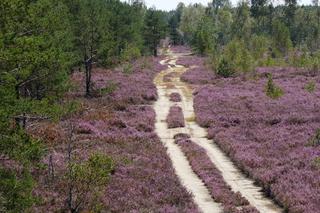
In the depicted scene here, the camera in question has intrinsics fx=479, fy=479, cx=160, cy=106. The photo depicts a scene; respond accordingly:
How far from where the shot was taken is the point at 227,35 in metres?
158

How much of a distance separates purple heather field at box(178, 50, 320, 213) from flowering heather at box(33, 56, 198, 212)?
13.7 ft

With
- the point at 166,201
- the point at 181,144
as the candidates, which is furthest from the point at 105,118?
the point at 166,201

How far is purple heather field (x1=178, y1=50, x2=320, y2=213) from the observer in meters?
21.2

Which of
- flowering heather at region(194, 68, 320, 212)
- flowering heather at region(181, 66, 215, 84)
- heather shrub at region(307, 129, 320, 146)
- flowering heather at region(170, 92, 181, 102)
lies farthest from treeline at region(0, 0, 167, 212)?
flowering heather at region(181, 66, 215, 84)

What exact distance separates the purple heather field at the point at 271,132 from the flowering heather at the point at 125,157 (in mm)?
4178

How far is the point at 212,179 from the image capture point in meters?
23.2

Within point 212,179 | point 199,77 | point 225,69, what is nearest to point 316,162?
point 212,179

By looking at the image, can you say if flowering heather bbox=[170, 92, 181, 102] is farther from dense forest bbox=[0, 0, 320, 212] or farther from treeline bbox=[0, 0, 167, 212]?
treeline bbox=[0, 0, 167, 212]

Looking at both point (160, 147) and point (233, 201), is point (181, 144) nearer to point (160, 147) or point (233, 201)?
point (160, 147)

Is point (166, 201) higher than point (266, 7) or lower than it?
lower

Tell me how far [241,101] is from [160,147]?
18.7 meters

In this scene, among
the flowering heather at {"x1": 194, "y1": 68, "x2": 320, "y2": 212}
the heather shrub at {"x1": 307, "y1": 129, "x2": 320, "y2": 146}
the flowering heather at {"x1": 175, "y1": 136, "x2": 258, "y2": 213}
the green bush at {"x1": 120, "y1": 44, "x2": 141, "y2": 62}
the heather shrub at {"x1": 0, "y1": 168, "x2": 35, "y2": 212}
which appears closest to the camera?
the heather shrub at {"x1": 0, "y1": 168, "x2": 35, "y2": 212}

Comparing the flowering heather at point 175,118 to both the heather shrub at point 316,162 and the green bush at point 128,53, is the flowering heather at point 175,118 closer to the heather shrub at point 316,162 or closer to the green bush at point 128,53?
the heather shrub at point 316,162

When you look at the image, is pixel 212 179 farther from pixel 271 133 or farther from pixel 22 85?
pixel 271 133
